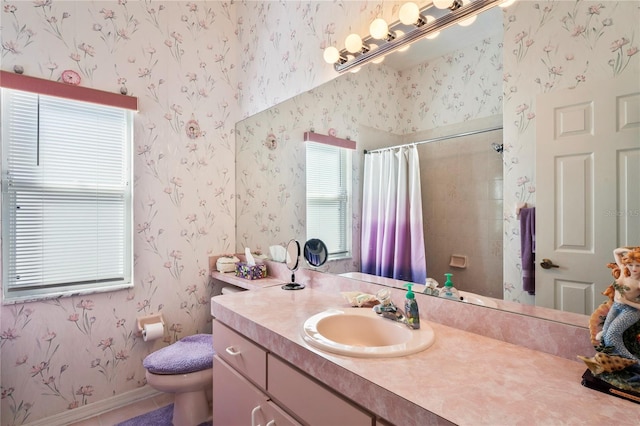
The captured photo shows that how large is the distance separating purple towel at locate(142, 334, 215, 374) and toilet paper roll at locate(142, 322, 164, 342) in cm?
25

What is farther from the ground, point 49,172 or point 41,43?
point 41,43

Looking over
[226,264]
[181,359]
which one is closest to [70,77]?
[226,264]

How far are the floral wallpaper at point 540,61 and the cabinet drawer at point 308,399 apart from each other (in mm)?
637

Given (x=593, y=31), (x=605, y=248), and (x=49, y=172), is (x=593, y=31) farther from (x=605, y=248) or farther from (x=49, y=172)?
(x=49, y=172)

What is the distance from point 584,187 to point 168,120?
7.42 feet

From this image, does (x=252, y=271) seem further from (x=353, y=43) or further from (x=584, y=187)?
(x=584, y=187)

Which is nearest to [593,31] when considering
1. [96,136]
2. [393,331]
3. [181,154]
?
[393,331]

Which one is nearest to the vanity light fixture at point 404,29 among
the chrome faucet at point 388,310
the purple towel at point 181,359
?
the chrome faucet at point 388,310

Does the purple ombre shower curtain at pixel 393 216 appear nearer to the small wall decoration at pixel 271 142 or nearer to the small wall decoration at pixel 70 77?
the small wall decoration at pixel 271 142

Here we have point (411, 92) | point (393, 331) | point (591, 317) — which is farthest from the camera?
point (411, 92)

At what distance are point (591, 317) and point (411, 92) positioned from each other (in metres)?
0.98

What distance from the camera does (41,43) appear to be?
5.80 ft

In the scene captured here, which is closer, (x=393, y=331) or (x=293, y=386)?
(x=293, y=386)

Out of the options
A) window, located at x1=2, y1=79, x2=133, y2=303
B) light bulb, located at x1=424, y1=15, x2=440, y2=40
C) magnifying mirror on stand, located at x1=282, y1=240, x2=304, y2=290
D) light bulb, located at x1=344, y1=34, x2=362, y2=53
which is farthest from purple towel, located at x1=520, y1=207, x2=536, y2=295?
window, located at x1=2, y1=79, x2=133, y2=303
